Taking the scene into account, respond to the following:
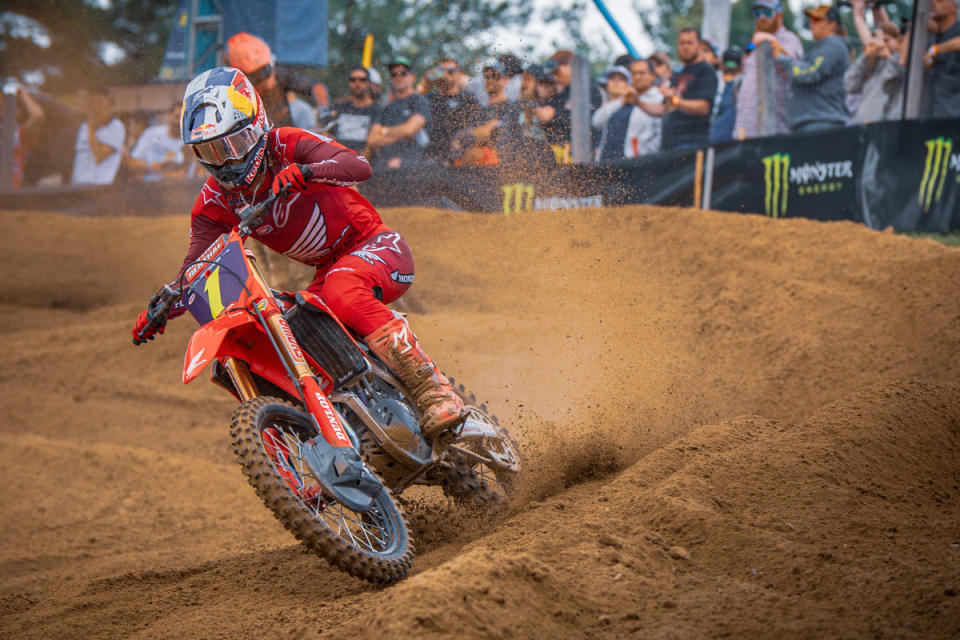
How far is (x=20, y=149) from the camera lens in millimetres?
15359

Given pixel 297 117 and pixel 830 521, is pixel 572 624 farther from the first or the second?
pixel 297 117

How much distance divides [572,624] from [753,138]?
798cm

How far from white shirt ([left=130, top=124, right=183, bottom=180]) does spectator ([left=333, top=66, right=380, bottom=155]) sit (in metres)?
4.44

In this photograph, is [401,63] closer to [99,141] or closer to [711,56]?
[711,56]

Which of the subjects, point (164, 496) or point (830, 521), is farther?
point (164, 496)

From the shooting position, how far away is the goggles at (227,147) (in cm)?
431

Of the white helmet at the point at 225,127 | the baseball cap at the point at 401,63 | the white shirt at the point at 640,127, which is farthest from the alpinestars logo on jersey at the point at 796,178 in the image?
the white helmet at the point at 225,127

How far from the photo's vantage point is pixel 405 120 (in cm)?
1036

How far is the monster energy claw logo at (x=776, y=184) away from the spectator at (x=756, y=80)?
485mm

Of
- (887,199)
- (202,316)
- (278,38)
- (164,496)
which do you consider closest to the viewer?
(202,316)

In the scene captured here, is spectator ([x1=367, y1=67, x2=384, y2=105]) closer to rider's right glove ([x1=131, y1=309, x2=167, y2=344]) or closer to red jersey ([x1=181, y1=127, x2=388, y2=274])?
red jersey ([x1=181, y1=127, x2=388, y2=274])

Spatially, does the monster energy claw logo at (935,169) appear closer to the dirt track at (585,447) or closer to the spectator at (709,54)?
the dirt track at (585,447)

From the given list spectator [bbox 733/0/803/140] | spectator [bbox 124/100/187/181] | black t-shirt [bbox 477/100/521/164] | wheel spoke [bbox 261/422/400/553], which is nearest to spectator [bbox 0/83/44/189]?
spectator [bbox 124/100/187/181]

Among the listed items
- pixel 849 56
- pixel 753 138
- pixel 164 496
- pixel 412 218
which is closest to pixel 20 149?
pixel 412 218
